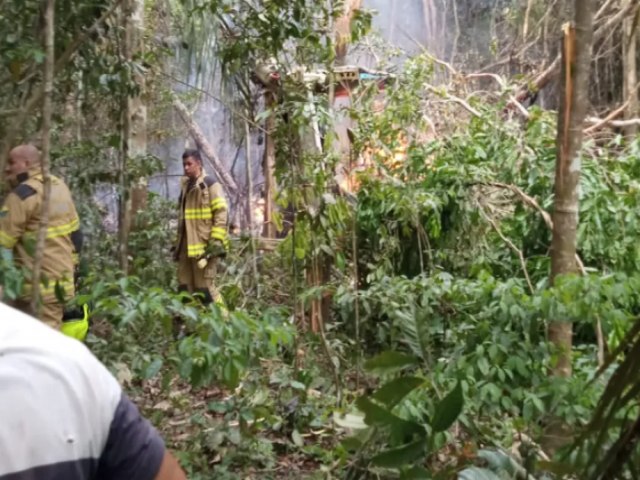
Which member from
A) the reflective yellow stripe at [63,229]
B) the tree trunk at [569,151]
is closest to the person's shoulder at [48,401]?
the tree trunk at [569,151]

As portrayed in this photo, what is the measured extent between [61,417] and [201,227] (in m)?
5.07

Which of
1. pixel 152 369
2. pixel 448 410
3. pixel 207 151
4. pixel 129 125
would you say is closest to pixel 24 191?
pixel 129 125

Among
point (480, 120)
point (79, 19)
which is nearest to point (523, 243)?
point (480, 120)

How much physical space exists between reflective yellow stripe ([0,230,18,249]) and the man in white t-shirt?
9.12 ft

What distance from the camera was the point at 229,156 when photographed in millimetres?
13750

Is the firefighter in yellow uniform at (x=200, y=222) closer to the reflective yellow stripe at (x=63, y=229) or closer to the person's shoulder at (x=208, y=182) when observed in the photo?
the person's shoulder at (x=208, y=182)

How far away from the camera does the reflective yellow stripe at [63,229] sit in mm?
4207

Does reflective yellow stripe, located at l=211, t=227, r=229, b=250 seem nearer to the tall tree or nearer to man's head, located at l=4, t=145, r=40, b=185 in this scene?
the tall tree

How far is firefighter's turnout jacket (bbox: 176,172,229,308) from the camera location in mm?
5926

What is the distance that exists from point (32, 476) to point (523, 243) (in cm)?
438

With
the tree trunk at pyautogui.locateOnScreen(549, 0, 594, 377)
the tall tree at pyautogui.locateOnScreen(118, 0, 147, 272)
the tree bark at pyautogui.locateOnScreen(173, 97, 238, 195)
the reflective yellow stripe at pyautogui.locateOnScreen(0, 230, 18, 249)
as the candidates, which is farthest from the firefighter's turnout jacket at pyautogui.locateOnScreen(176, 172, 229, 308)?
the tree bark at pyautogui.locateOnScreen(173, 97, 238, 195)

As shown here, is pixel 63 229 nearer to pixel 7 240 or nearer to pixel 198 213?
pixel 7 240

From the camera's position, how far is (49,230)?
164 inches

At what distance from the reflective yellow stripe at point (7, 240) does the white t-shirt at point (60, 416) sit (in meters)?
2.78
